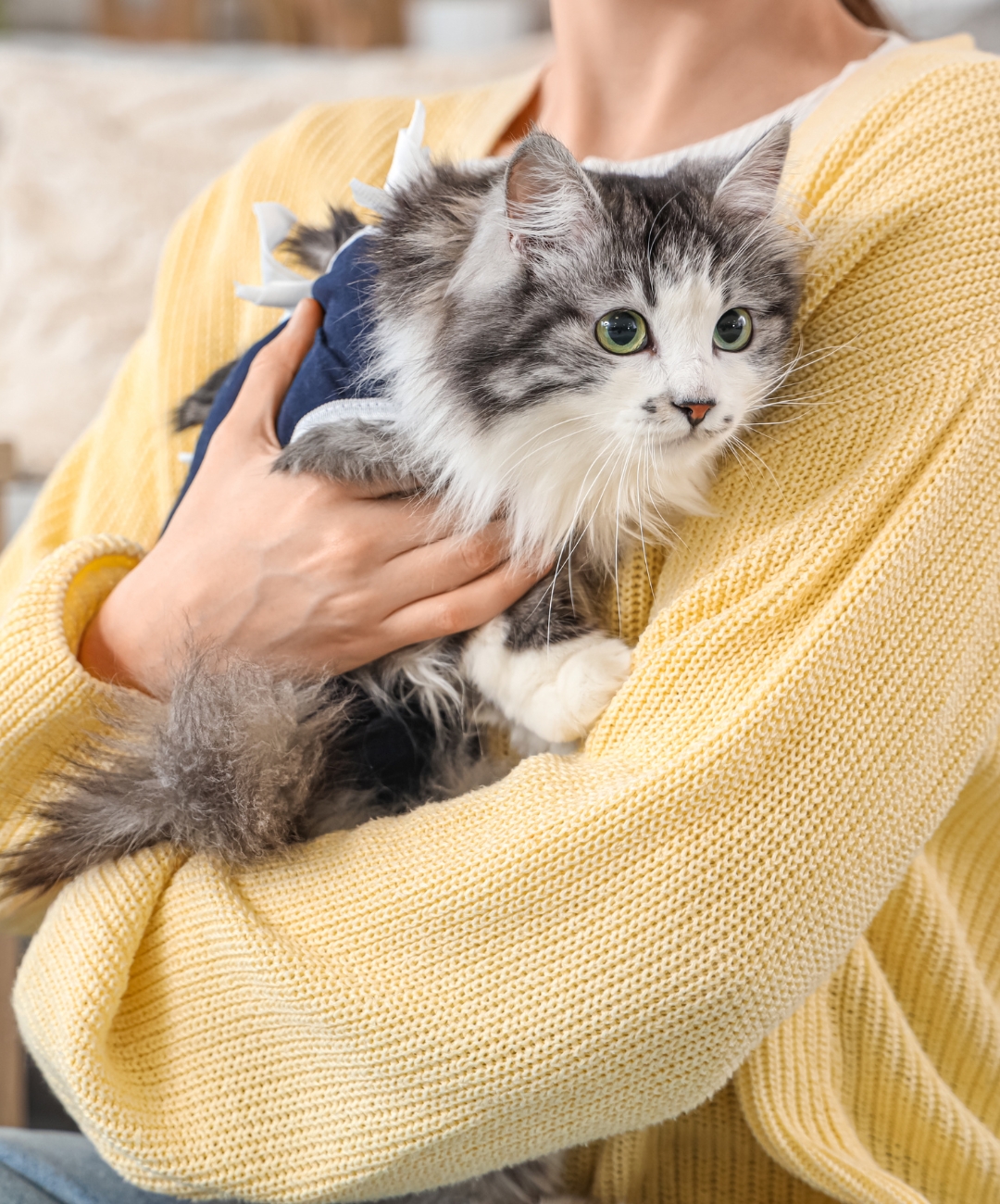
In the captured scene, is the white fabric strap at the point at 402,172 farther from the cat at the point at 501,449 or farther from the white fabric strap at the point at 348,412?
the white fabric strap at the point at 348,412

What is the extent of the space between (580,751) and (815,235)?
58cm

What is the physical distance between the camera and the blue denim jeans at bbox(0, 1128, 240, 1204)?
109cm

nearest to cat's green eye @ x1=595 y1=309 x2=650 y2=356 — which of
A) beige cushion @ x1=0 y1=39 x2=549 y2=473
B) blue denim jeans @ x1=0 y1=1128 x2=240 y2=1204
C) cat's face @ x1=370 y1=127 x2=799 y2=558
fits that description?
cat's face @ x1=370 y1=127 x2=799 y2=558

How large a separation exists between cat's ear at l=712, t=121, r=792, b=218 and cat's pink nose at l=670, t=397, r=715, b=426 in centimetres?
24

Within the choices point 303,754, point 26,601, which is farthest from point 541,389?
point 26,601

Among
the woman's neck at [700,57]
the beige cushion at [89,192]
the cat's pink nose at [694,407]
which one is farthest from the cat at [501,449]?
the beige cushion at [89,192]

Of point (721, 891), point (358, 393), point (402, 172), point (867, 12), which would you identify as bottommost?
point (721, 891)

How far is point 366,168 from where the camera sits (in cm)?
154

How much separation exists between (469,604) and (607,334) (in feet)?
1.08

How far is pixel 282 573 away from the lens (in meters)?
1.16

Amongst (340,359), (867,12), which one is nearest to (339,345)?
(340,359)

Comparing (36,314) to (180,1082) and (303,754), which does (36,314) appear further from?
(180,1082)

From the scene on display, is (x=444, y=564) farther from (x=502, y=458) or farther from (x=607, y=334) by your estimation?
(x=607, y=334)

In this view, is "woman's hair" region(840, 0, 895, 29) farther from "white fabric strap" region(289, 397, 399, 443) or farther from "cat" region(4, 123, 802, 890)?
"white fabric strap" region(289, 397, 399, 443)
